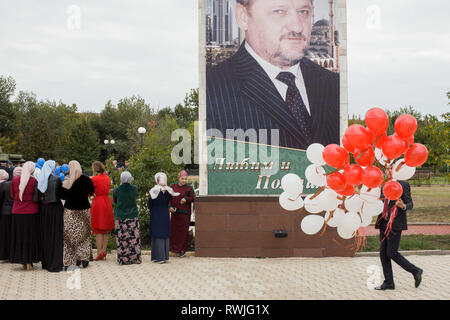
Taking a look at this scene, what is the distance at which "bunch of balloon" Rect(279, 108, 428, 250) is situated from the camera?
520 cm

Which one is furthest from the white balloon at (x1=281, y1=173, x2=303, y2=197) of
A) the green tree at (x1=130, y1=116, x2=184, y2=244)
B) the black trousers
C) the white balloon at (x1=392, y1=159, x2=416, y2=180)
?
the green tree at (x1=130, y1=116, x2=184, y2=244)

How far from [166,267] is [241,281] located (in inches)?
73.2

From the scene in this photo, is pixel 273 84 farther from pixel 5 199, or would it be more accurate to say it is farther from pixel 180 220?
pixel 5 199

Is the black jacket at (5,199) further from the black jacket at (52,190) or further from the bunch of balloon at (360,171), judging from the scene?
A: the bunch of balloon at (360,171)

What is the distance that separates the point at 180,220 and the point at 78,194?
2.19 metres

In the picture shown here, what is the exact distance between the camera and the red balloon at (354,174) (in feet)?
16.8

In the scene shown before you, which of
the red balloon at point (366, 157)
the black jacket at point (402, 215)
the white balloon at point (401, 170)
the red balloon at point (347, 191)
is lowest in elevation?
the black jacket at point (402, 215)

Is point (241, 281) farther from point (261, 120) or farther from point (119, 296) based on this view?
point (261, 120)

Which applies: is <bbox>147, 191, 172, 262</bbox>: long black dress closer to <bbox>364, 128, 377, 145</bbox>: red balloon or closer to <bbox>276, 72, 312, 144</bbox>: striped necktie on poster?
<bbox>276, 72, 312, 144</bbox>: striped necktie on poster

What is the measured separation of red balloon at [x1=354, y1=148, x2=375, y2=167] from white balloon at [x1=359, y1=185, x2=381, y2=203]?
61cm

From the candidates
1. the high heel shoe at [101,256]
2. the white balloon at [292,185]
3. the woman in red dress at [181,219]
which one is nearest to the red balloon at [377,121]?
the white balloon at [292,185]

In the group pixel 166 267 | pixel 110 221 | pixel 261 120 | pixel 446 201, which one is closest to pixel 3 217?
pixel 110 221

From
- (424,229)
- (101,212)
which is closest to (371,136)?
(101,212)

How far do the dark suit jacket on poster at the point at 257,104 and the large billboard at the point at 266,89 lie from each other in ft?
0.07
